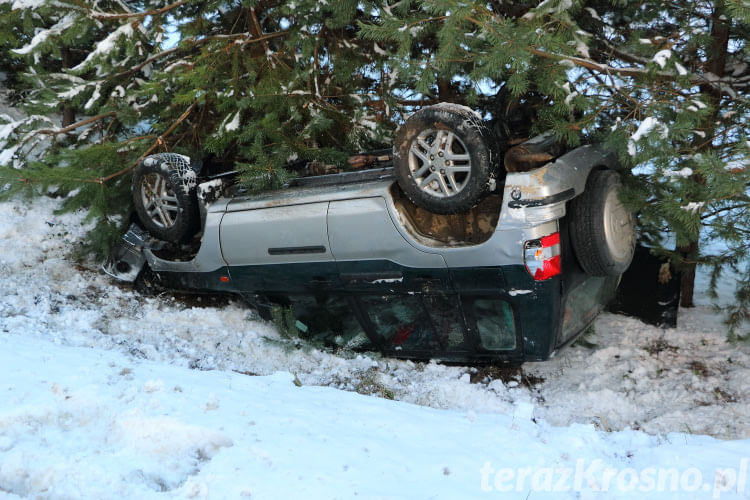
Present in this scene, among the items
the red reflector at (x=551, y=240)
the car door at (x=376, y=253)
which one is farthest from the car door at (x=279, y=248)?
the red reflector at (x=551, y=240)

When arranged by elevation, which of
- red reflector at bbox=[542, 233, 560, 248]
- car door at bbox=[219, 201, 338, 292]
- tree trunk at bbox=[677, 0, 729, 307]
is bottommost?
car door at bbox=[219, 201, 338, 292]

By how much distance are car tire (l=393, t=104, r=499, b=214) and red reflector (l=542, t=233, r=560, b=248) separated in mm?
558

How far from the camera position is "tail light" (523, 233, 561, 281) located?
13.0 feet

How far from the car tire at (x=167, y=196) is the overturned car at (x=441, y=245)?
33 cm

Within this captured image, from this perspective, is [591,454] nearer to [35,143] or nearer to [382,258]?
[382,258]

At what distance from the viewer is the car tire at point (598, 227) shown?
13.5ft

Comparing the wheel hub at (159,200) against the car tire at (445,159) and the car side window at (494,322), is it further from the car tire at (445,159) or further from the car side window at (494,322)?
the car side window at (494,322)

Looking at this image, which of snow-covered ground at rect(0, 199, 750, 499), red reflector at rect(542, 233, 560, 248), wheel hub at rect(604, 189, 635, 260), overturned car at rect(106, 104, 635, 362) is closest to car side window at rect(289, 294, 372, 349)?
overturned car at rect(106, 104, 635, 362)

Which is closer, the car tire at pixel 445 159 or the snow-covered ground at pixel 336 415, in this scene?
the snow-covered ground at pixel 336 415

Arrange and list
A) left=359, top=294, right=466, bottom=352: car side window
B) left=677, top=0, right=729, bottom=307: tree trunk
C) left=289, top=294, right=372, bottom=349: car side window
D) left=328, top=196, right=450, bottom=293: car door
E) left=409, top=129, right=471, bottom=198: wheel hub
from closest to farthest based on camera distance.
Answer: left=409, top=129, right=471, bottom=198: wheel hub < left=328, top=196, right=450, bottom=293: car door < left=359, top=294, right=466, bottom=352: car side window < left=677, top=0, right=729, bottom=307: tree trunk < left=289, top=294, right=372, bottom=349: car side window

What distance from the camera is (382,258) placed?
4.49 meters

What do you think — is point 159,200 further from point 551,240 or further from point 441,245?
point 551,240

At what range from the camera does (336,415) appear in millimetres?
3355

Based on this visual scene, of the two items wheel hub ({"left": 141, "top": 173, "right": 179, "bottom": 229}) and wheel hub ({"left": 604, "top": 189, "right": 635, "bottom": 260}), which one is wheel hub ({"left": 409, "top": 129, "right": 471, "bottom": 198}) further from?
wheel hub ({"left": 141, "top": 173, "right": 179, "bottom": 229})
